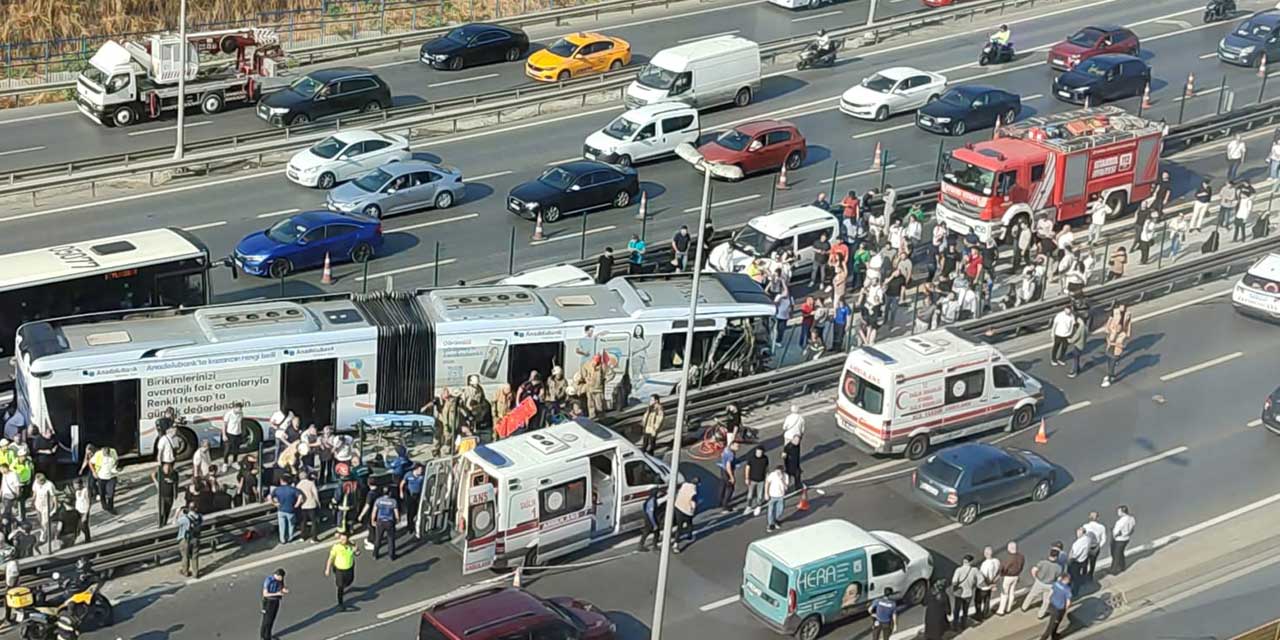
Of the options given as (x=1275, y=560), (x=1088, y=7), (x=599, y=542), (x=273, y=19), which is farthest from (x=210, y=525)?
(x=1088, y=7)

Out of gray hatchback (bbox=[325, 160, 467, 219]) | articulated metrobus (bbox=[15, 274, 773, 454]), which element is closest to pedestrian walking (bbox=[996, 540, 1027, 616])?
articulated metrobus (bbox=[15, 274, 773, 454])

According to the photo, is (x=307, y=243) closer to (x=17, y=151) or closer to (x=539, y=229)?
(x=539, y=229)

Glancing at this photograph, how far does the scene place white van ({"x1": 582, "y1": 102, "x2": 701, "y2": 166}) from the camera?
47.1 meters

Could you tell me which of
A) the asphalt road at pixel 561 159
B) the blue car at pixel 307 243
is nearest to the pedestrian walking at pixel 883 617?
the asphalt road at pixel 561 159

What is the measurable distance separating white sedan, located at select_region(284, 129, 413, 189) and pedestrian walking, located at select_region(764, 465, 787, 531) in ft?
61.2

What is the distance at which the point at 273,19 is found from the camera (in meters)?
60.8

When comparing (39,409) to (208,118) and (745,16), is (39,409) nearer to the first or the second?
(208,118)

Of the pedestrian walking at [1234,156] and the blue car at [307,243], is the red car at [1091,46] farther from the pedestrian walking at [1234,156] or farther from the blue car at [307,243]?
the blue car at [307,243]

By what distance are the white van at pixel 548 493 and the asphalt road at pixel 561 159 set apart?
11.9m

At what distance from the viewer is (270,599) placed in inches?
1017

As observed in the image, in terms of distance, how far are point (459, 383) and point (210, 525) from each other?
6380 millimetres

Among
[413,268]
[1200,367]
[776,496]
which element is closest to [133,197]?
[413,268]

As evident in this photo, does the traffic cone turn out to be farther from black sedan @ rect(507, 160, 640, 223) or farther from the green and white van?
the green and white van

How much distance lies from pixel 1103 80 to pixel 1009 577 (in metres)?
28.4
